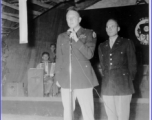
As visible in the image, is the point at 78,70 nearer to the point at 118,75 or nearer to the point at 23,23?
the point at 118,75

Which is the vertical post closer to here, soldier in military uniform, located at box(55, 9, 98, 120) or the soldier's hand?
soldier in military uniform, located at box(55, 9, 98, 120)

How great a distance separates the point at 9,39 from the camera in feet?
23.2

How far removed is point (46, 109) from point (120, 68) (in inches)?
75.4

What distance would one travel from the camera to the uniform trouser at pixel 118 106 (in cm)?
274

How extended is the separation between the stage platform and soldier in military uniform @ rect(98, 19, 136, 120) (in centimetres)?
108

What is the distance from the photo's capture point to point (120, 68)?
9.03 ft

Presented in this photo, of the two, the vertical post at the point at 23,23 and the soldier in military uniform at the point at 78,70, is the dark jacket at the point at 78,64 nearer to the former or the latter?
the soldier in military uniform at the point at 78,70

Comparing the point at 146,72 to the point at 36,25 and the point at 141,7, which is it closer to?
the point at 141,7

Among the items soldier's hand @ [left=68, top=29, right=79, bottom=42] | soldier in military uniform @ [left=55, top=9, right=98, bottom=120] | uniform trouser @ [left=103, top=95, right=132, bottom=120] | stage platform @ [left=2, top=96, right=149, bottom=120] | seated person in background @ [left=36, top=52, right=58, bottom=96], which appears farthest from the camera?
seated person in background @ [left=36, top=52, right=58, bottom=96]

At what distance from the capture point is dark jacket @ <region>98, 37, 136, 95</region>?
108 inches

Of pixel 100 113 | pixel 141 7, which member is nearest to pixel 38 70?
pixel 100 113

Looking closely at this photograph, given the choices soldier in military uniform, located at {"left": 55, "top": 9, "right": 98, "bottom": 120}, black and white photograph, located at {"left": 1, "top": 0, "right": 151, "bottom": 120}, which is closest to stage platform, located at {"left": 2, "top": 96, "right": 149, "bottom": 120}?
black and white photograph, located at {"left": 1, "top": 0, "right": 151, "bottom": 120}

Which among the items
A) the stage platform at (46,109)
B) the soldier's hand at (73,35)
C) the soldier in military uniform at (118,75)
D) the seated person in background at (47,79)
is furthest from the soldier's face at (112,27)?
the seated person in background at (47,79)

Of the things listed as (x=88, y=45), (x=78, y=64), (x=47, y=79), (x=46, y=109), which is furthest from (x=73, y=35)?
(x=47, y=79)
